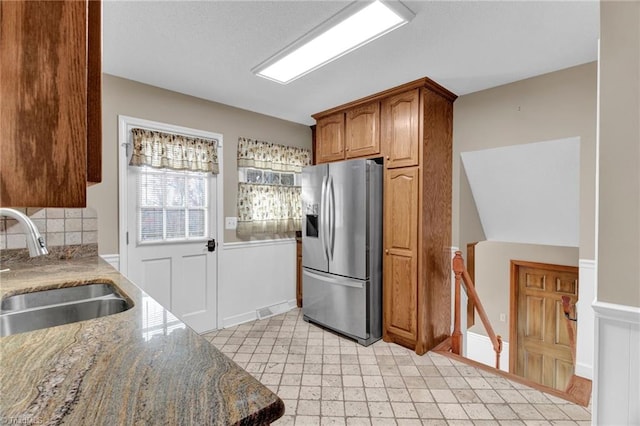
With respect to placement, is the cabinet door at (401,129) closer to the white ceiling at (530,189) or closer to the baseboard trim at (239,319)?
the white ceiling at (530,189)

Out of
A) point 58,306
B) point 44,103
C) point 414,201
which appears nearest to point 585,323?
point 414,201

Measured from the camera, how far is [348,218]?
2.98 m

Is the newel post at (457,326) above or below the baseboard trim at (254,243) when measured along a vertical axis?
below

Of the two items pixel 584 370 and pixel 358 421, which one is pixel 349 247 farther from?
pixel 584 370

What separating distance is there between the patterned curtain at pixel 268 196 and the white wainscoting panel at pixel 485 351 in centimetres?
279

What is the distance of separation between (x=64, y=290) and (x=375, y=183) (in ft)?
7.85

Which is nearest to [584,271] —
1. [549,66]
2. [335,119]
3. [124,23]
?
[549,66]

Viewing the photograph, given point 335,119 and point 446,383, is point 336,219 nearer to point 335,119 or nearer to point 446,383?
point 335,119

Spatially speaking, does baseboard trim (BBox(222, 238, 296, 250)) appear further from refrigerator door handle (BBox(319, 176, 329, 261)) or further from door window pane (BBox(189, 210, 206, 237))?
refrigerator door handle (BBox(319, 176, 329, 261))

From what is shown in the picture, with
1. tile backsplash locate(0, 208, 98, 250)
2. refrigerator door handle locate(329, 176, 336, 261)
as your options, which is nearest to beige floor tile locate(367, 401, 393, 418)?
refrigerator door handle locate(329, 176, 336, 261)

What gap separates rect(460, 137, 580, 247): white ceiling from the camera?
8.59ft

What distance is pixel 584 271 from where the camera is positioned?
2.34m

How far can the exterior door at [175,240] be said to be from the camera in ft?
9.05

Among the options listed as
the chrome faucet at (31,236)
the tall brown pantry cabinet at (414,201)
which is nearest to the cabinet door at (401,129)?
the tall brown pantry cabinet at (414,201)
